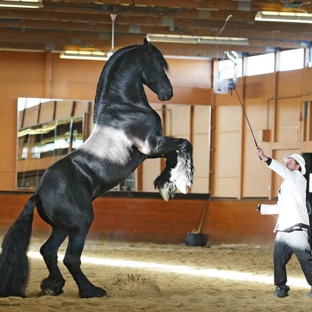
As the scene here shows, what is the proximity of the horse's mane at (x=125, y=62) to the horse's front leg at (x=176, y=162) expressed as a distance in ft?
2.38

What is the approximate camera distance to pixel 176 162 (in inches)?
271

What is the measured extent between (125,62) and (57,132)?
9418 millimetres

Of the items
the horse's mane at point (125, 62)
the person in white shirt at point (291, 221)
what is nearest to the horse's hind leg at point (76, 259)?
the horse's mane at point (125, 62)

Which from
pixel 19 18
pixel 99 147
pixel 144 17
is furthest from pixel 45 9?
pixel 99 147

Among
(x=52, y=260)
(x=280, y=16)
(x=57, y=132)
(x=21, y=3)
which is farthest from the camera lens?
(x=57, y=132)

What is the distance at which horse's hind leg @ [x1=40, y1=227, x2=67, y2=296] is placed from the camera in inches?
280

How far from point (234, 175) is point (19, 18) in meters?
5.57

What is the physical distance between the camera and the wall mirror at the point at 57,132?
53.7 feet

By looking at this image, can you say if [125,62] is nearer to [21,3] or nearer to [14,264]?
[14,264]

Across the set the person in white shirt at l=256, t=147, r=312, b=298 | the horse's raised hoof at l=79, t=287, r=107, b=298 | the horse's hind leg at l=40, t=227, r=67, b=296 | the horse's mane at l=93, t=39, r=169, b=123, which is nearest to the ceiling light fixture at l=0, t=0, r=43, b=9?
the horse's mane at l=93, t=39, r=169, b=123

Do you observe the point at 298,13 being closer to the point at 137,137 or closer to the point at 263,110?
the point at 263,110

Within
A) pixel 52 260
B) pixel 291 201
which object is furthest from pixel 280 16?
pixel 52 260

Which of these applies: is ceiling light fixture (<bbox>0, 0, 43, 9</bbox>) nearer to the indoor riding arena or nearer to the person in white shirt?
the indoor riding arena

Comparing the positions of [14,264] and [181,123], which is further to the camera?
[181,123]
